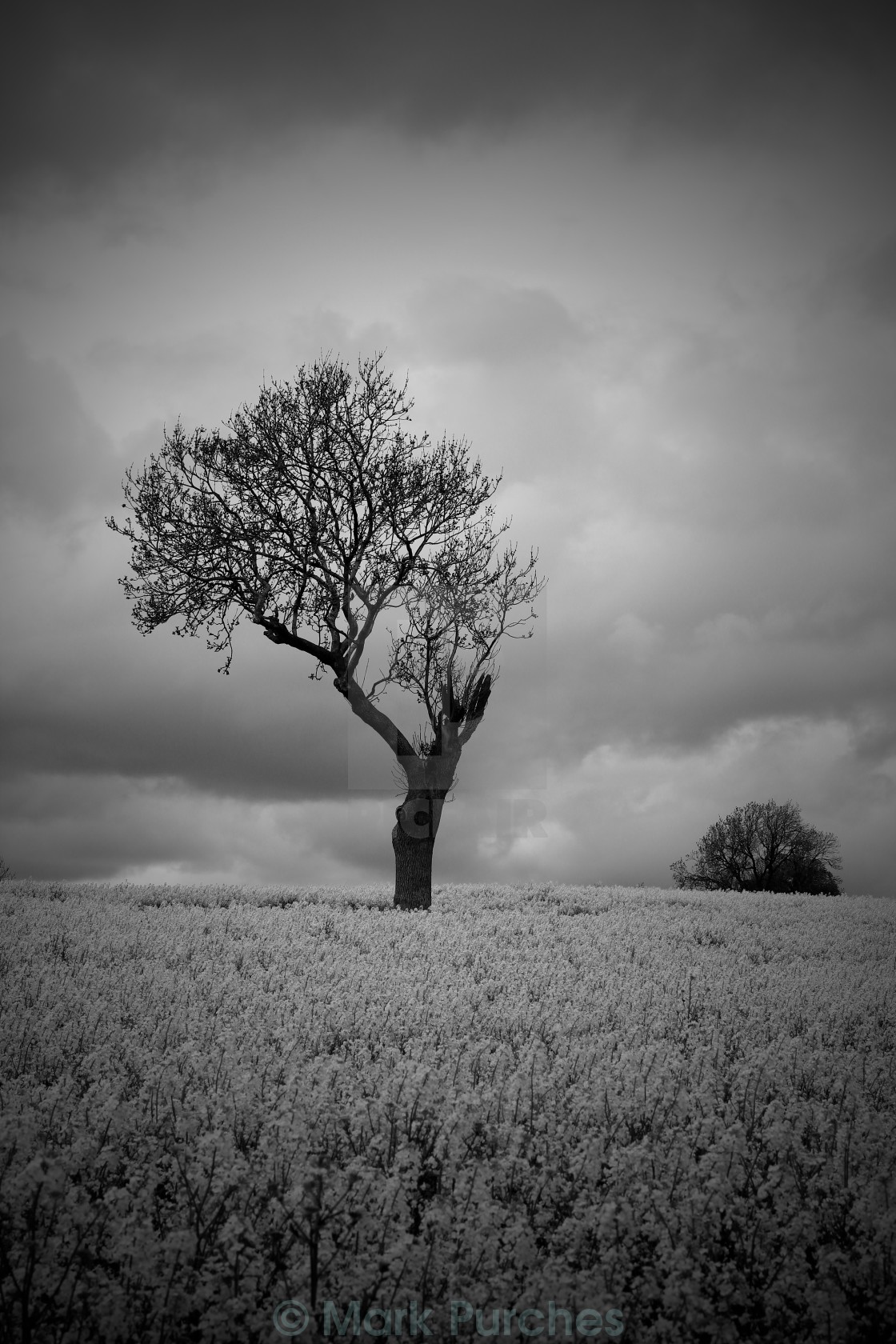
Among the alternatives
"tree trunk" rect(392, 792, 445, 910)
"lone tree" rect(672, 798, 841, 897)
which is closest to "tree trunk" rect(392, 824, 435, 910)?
"tree trunk" rect(392, 792, 445, 910)

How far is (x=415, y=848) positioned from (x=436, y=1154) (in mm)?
13660

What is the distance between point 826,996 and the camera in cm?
905

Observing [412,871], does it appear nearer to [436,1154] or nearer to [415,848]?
[415,848]

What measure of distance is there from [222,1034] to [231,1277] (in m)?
3.07

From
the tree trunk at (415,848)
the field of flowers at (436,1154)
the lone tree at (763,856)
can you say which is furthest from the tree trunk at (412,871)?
the lone tree at (763,856)

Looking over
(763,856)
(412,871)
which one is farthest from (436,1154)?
(763,856)

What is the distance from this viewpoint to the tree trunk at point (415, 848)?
1786 cm

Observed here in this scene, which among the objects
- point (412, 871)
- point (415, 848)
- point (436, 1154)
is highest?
point (415, 848)

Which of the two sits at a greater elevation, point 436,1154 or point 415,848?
point 415,848

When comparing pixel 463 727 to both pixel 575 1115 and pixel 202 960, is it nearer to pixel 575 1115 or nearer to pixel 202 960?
pixel 202 960

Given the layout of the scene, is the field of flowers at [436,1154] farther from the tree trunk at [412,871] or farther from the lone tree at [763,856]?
the lone tree at [763,856]

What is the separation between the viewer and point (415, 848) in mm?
18094

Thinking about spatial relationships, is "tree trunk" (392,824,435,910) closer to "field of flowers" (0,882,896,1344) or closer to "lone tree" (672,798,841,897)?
"field of flowers" (0,882,896,1344)

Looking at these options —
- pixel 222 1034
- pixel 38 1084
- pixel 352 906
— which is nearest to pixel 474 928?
pixel 352 906
